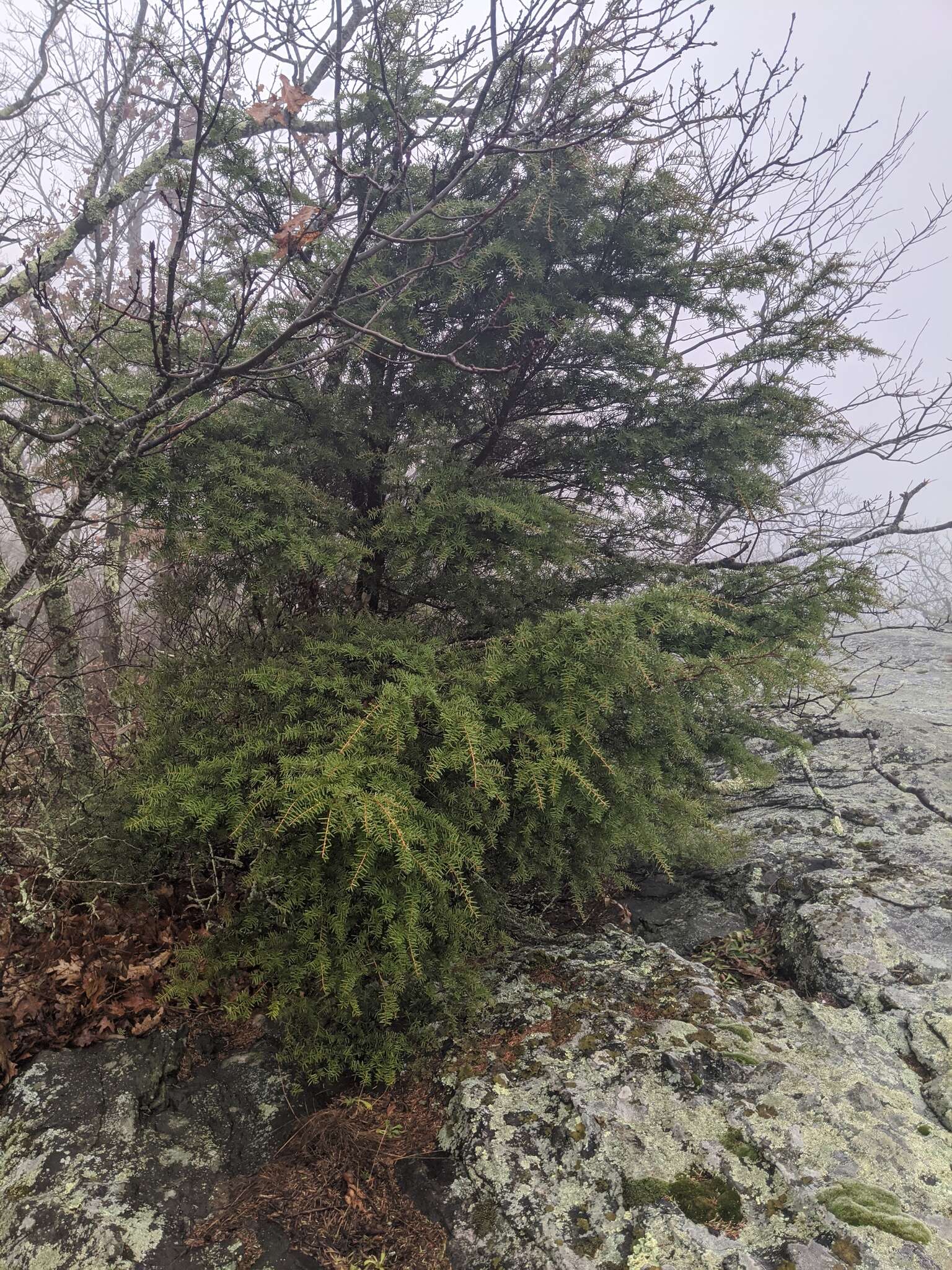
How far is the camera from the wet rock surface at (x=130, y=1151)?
7.02 ft

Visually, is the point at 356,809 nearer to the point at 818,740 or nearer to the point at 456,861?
the point at 456,861

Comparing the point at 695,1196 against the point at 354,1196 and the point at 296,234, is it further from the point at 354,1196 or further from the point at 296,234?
the point at 296,234

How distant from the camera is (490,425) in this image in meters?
4.54

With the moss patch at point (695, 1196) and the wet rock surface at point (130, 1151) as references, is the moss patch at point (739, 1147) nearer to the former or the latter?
the moss patch at point (695, 1196)

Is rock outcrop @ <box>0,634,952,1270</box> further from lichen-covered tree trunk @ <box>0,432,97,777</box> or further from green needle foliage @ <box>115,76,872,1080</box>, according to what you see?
lichen-covered tree trunk @ <box>0,432,97,777</box>

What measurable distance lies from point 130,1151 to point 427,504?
3.12 meters

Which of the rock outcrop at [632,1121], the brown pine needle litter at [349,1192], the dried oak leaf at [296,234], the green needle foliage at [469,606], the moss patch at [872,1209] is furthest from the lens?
the green needle foliage at [469,606]

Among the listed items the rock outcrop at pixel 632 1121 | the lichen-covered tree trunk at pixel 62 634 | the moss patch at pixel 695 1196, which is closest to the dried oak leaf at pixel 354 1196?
the rock outcrop at pixel 632 1121

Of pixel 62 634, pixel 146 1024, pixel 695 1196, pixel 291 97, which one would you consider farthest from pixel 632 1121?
pixel 62 634

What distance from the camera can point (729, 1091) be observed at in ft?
8.30

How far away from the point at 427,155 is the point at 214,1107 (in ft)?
18.9

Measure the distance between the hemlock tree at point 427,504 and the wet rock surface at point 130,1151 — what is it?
35 centimetres

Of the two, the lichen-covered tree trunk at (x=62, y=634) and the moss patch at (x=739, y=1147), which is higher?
the lichen-covered tree trunk at (x=62, y=634)

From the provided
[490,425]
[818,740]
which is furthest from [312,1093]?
[818,740]
